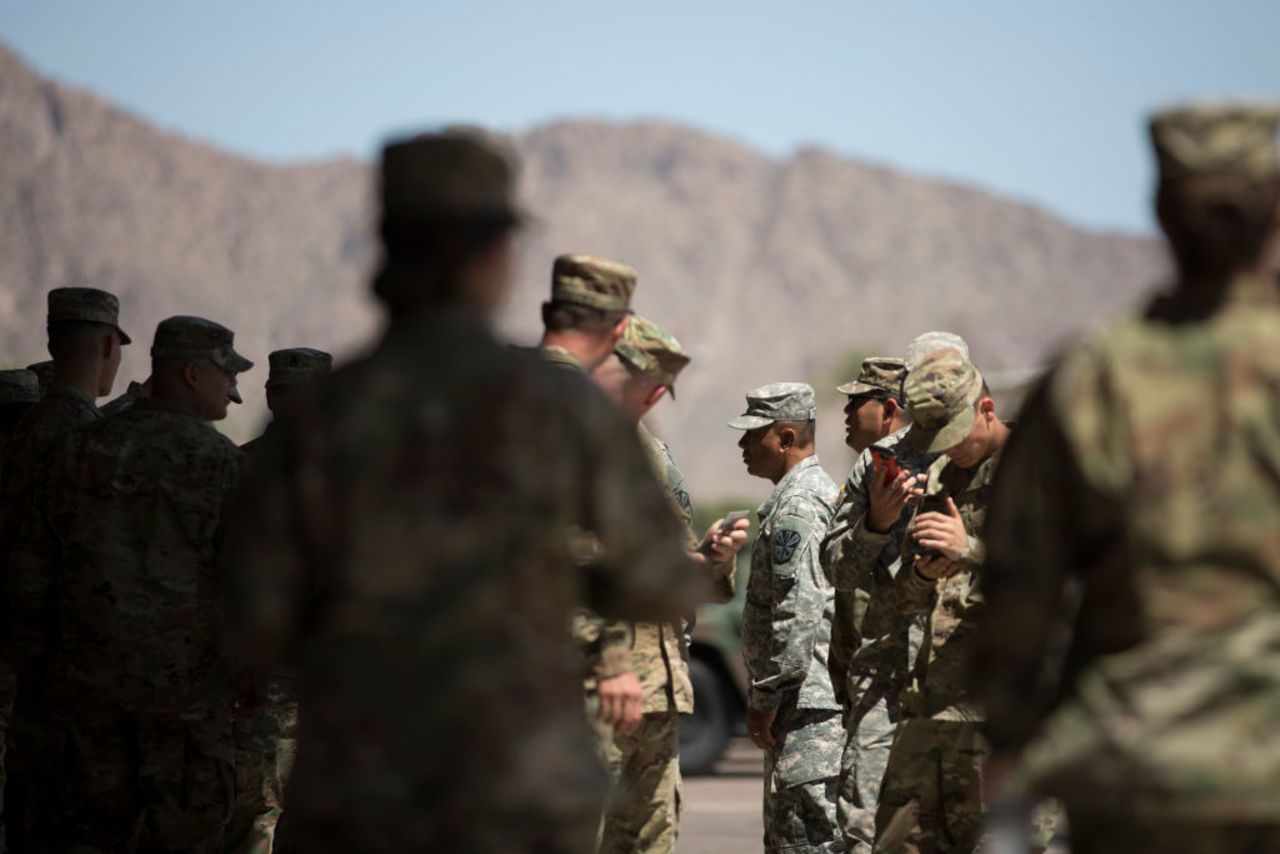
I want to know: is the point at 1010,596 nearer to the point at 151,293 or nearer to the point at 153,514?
the point at 153,514

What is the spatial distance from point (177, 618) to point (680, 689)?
173cm

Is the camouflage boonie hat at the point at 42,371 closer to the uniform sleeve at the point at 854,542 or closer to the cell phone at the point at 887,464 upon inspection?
the uniform sleeve at the point at 854,542

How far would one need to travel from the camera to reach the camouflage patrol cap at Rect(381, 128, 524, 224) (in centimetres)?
352

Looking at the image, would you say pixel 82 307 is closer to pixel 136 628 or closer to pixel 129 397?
pixel 129 397

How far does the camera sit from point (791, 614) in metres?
7.77

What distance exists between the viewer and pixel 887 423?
8.80 m

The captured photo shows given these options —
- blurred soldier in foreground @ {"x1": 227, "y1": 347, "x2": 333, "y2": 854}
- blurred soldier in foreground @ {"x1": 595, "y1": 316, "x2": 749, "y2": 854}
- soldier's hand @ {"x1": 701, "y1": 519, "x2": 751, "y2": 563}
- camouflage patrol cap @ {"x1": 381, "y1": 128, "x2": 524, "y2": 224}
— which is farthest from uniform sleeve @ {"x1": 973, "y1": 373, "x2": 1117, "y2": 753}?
blurred soldier in foreground @ {"x1": 227, "y1": 347, "x2": 333, "y2": 854}

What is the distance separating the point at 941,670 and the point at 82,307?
354 cm

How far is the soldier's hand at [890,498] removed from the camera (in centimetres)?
658

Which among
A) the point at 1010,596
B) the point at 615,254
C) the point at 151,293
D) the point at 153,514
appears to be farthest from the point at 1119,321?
the point at 615,254

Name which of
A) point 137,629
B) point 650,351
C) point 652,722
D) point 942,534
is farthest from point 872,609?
point 137,629

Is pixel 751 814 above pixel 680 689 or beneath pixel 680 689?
beneath

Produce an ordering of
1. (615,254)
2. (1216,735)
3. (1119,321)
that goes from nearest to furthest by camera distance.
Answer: (1216,735)
(1119,321)
(615,254)

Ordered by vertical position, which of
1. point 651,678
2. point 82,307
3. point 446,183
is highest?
point 446,183
